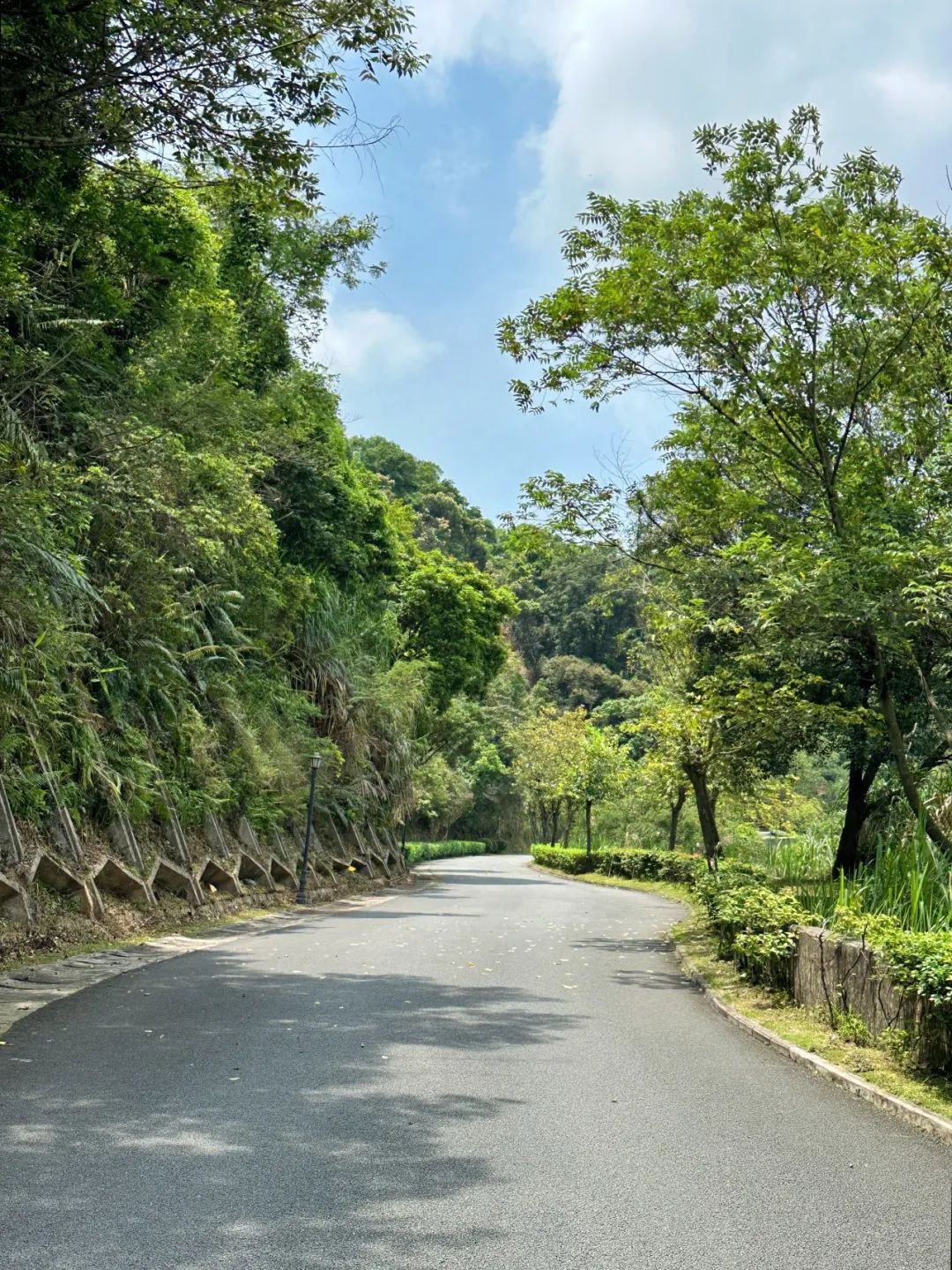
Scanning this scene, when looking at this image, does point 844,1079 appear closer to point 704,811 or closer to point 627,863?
point 704,811

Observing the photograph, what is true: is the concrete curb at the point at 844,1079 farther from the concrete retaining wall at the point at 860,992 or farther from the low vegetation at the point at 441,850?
the low vegetation at the point at 441,850

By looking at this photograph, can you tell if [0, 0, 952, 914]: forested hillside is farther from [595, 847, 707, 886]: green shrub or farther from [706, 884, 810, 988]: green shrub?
[595, 847, 707, 886]: green shrub

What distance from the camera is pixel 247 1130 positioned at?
210 inches

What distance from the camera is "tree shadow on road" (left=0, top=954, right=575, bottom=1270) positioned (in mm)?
3928

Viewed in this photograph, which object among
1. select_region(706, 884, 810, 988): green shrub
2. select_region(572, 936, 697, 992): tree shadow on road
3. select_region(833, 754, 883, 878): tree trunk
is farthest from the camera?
select_region(833, 754, 883, 878): tree trunk

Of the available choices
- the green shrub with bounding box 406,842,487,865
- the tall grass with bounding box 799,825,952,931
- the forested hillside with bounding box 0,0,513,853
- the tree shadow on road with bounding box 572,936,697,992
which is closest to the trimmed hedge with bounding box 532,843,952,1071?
the tall grass with bounding box 799,825,952,931

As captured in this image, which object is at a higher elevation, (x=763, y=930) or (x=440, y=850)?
(x=763, y=930)

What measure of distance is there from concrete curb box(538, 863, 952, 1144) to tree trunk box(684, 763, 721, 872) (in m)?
11.5

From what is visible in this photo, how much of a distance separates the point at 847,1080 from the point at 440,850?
195ft

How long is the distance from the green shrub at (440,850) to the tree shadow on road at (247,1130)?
36.4 m

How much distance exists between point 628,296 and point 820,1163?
993cm

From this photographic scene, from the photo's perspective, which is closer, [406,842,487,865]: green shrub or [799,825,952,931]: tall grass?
[799,825,952,931]: tall grass

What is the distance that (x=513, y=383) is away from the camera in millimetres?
13867

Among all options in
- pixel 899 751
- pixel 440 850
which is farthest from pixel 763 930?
pixel 440 850
